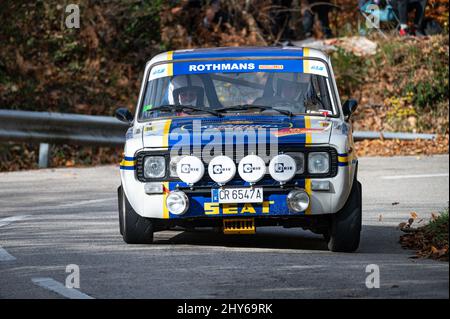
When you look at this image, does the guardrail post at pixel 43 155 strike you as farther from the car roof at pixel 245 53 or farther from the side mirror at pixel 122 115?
the side mirror at pixel 122 115

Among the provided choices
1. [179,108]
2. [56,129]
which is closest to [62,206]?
[179,108]

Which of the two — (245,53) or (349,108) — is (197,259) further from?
(245,53)

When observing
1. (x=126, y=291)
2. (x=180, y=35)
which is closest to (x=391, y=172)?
(x=180, y=35)

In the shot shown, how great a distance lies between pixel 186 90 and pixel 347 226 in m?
2.18

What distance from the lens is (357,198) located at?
34.2 ft

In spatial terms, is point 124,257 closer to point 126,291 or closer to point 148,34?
point 126,291

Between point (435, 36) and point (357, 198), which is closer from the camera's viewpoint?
point (357, 198)

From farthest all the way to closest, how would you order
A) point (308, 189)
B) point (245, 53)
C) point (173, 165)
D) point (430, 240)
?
point (245, 53) < point (430, 240) < point (173, 165) < point (308, 189)

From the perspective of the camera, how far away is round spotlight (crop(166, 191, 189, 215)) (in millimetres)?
10180

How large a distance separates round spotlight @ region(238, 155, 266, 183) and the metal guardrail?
33.1 feet

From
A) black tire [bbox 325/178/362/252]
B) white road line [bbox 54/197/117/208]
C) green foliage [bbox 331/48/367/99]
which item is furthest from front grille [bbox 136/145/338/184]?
green foliage [bbox 331/48/367/99]

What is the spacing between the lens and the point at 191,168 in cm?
1013
